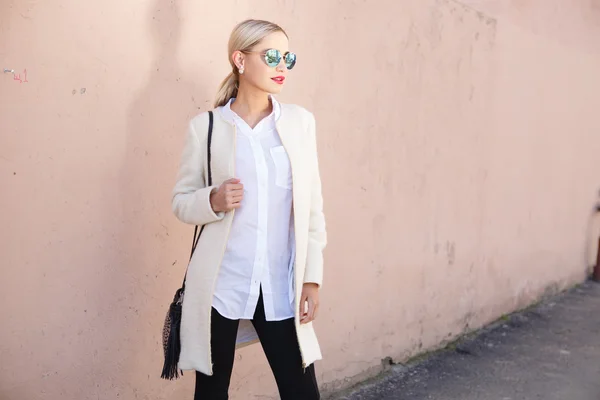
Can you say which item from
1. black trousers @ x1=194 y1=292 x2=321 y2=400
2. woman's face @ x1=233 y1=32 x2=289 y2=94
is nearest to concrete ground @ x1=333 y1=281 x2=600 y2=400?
black trousers @ x1=194 y1=292 x2=321 y2=400

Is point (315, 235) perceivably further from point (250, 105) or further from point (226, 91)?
point (226, 91)

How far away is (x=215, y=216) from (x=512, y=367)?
3.20 m

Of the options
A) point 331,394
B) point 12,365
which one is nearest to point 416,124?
point 331,394

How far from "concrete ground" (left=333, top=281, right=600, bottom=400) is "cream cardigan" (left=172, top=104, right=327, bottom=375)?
186 centimetres

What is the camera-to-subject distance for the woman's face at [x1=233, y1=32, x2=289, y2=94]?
251 cm

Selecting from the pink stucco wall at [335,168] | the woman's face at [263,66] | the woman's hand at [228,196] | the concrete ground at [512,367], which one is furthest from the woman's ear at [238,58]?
the concrete ground at [512,367]

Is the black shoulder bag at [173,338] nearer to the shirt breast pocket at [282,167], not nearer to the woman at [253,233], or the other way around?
the woman at [253,233]

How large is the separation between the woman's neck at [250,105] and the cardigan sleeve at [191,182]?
0.19 metres

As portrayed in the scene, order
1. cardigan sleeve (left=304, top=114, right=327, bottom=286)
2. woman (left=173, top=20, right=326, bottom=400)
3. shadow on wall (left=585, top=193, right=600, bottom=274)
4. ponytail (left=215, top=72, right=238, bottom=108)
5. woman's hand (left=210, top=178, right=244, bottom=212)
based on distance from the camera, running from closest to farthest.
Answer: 1. woman's hand (left=210, top=178, right=244, bottom=212)
2. woman (left=173, top=20, right=326, bottom=400)
3. cardigan sleeve (left=304, top=114, right=327, bottom=286)
4. ponytail (left=215, top=72, right=238, bottom=108)
5. shadow on wall (left=585, top=193, right=600, bottom=274)

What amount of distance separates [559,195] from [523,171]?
96 centimetres

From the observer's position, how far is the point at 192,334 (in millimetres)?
2461

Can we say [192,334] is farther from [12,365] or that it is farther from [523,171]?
[523,171]

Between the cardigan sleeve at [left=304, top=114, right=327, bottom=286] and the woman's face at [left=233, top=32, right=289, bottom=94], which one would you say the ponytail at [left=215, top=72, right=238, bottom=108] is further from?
the cardigan sleeve at [left=304, top=114, right=327, bottom=286]

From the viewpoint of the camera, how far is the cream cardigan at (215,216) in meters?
2.45
